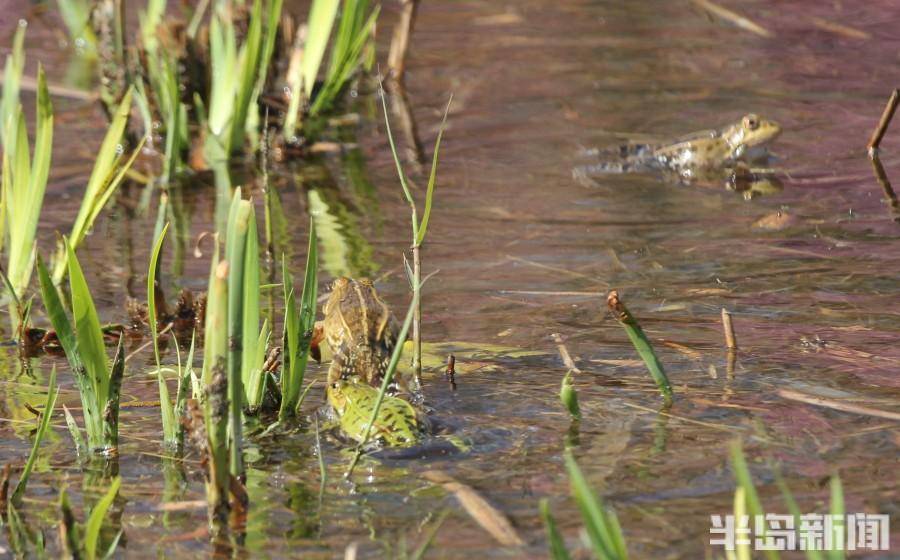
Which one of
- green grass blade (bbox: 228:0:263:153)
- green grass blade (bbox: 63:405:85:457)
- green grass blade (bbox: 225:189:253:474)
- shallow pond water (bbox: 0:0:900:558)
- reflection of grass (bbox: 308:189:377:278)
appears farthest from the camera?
green grass blade (bbox: 228:0:263:153)

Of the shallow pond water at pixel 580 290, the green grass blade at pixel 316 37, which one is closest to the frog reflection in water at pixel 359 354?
the shallow pond water at pixel 580 290

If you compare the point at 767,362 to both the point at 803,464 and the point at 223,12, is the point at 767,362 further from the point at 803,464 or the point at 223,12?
the point at 223,12

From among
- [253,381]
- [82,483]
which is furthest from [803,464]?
[82,483]

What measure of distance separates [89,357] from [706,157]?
13.9ft

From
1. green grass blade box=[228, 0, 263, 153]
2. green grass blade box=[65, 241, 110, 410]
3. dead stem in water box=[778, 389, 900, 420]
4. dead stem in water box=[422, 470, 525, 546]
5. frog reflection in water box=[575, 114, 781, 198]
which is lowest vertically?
dead stem in water box=[422, 470, 525, 546]

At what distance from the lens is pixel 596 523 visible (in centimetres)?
234

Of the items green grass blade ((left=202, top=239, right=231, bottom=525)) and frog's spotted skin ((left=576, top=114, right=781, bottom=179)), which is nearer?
green grass blade ((left=202, top=239, right=231, bottom=525))

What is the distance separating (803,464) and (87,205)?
7.87 feet

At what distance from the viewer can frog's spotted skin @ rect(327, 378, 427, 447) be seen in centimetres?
345

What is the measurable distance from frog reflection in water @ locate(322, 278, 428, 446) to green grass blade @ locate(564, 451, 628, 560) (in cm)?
118

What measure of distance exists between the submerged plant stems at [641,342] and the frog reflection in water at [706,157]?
Answer: 311cm

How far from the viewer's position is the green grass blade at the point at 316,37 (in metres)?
6.77

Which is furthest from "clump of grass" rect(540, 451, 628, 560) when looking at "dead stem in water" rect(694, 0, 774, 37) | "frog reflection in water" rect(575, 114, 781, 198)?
"dead stem in water" rect(694, 0, 774, 37)

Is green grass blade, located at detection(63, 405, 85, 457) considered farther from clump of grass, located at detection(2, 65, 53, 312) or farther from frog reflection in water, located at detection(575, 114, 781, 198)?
frog reflection in water, located at detection(575, 114, 781, 198)
